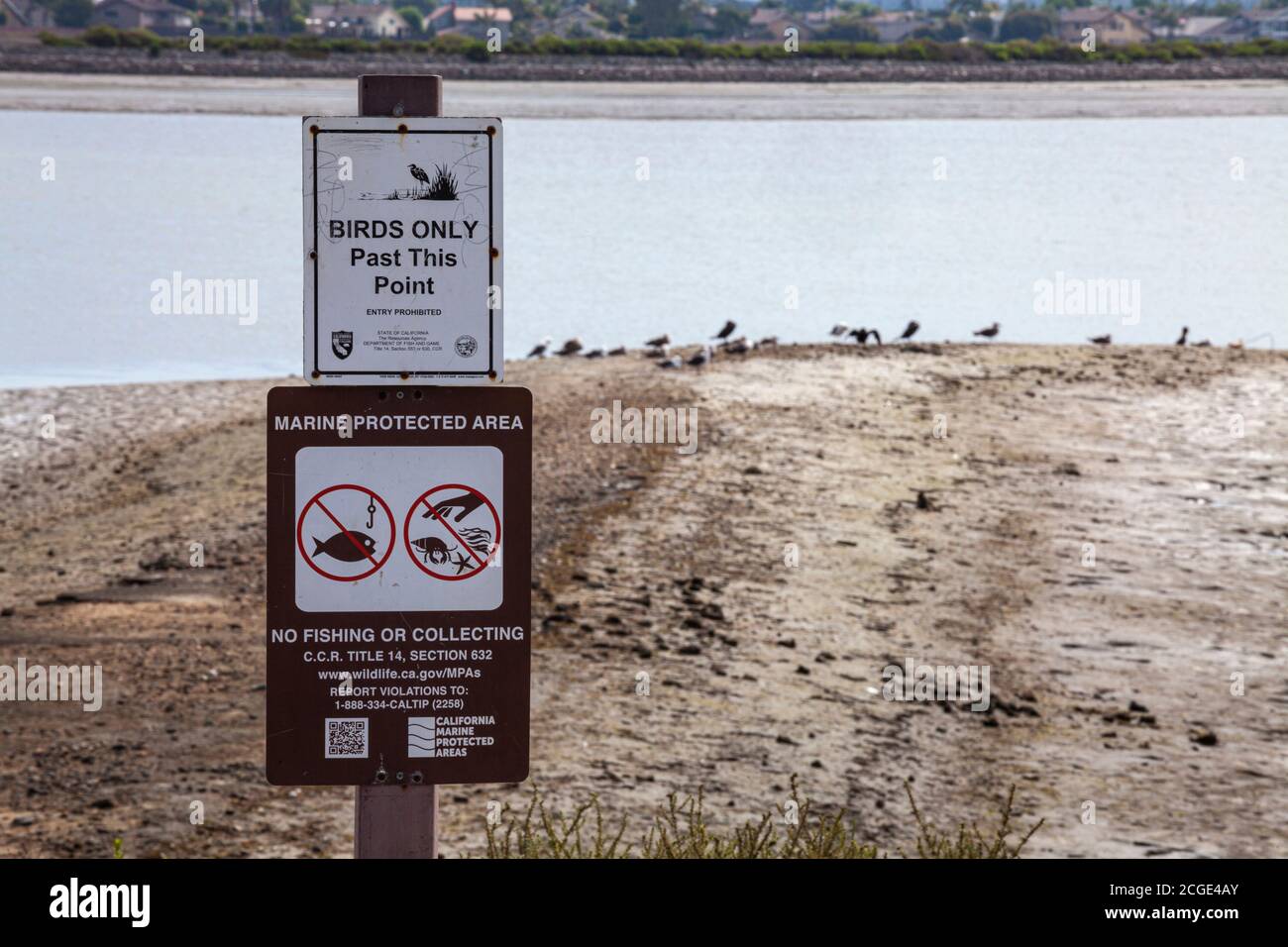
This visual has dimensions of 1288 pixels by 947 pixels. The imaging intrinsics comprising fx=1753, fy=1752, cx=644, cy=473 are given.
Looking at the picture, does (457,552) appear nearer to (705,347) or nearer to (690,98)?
(705,347)

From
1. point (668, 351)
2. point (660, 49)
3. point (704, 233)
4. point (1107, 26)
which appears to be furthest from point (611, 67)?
point (668, 351)

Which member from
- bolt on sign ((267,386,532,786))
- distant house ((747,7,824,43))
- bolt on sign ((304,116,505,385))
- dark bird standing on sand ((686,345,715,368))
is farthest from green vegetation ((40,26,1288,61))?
bolt on sign ((267,386,532,786))

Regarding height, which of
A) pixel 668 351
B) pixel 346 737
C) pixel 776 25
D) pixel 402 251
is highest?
pixel 776 25

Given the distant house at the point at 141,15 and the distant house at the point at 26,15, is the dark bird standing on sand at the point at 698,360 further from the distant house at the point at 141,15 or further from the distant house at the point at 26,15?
the distant house at the point at 141,15

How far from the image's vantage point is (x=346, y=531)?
3859 millimetres

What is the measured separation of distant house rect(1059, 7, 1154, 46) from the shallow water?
33.4 metres

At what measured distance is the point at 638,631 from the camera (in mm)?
9523

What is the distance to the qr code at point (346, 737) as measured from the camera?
3.84 meters

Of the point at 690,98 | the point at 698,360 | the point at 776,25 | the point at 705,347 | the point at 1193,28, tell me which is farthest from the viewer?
the point at 1193,28

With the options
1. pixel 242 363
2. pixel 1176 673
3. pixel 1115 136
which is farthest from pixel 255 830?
pixel 1115 136

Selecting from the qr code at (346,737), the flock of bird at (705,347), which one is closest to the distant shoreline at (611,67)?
the flock of bird at (705,347)

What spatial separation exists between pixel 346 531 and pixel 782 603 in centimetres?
647
